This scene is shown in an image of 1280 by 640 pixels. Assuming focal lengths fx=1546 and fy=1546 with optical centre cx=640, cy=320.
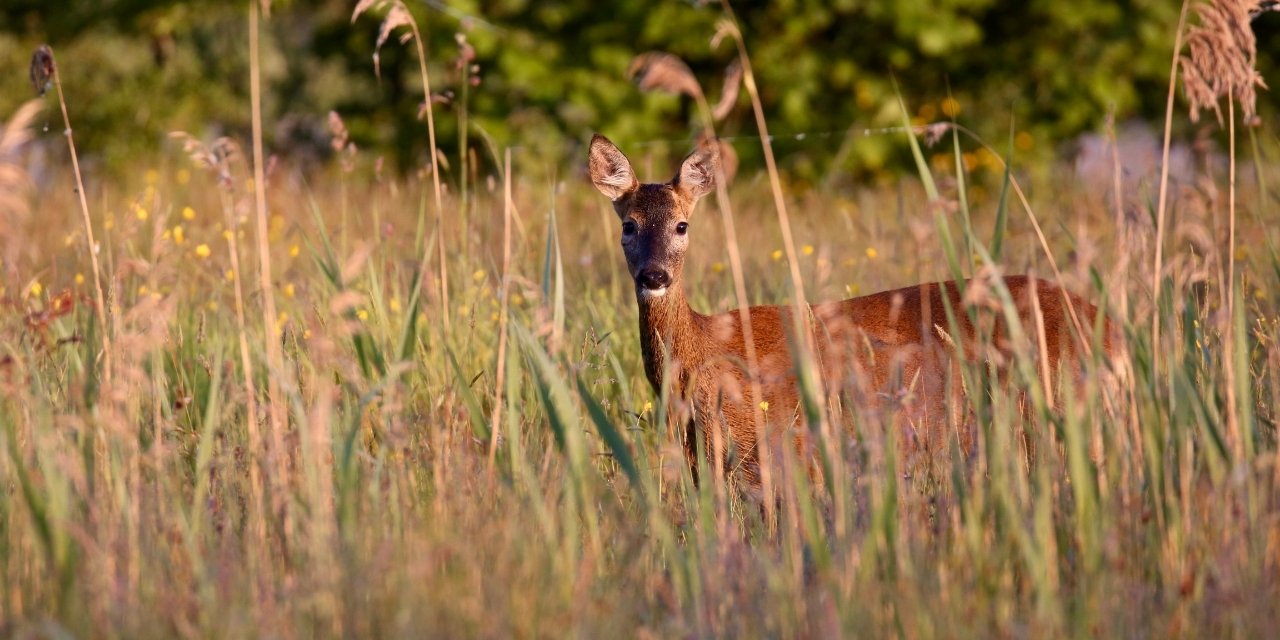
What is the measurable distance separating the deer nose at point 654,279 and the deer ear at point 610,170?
28.6 inches

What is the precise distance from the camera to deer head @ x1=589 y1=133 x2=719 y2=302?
16.9ft

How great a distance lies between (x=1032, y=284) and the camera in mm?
3416

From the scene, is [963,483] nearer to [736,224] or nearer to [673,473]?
[673,473]

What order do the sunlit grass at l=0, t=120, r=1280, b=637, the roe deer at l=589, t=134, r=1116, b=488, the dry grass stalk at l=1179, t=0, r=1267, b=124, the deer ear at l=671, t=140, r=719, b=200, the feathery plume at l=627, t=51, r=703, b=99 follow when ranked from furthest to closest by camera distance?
the deer ear at l=671, t=140, r=719, b=200 < the roe deer at l=589, t=134, r=1116, b=488 < the dry grass stalk at l=1179, t=0, r=1267, b=124 < the feathery plume at l=627, t=51, r=703, b=99 < the sunlit grass at l=0, t=120, r=1280, b=637

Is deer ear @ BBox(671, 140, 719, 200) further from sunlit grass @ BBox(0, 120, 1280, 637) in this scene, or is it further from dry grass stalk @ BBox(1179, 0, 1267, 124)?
dry grass stalk @ BBox(1179, 0, 1267, 124)

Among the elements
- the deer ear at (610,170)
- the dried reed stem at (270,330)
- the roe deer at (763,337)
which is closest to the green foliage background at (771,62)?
the deer ear at (610,170)

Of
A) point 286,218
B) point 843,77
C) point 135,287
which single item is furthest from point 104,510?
point 843,77

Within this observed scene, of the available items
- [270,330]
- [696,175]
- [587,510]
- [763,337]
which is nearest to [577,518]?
[587,510]

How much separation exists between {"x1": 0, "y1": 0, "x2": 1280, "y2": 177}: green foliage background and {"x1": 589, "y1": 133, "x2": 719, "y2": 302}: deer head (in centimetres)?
441

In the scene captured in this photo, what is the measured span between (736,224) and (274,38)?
11.1m

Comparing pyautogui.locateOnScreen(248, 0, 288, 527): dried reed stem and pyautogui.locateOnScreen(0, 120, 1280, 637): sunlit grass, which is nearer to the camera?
pyautogui.locateOnScreen(0, 120, 1280, 637): sunlit grass

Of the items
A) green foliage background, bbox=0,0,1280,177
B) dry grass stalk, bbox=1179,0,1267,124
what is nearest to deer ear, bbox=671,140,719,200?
dry grass stalk, bbox=1179,0,1267,124

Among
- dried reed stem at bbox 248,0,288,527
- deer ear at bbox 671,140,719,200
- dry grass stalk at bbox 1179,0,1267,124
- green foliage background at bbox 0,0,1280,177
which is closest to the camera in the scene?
dried reed stem at bbox 248,0,288,527

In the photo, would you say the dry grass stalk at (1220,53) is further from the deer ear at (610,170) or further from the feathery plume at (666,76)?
the deer ear at (610,170)
